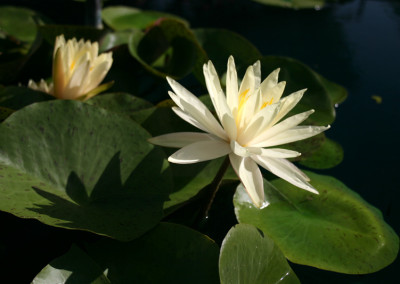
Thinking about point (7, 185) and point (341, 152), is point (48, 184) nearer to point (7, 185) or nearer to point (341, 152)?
point (7, 185)

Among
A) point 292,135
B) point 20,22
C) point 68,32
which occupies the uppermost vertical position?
point 292,135

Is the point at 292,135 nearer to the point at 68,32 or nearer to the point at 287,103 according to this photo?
the point at 287,103

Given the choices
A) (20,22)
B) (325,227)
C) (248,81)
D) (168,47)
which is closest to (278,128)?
(248,81)

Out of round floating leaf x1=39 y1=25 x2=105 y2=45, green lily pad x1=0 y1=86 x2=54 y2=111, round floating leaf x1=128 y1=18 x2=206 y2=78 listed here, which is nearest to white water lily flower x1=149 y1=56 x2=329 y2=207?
green lily pad x1=0 y1=86 x2=54 y2=111

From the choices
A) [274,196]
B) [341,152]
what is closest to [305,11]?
[341,152]

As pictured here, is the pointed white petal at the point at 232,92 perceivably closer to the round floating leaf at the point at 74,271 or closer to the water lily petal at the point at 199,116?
the water lily petal at the point at 199,116

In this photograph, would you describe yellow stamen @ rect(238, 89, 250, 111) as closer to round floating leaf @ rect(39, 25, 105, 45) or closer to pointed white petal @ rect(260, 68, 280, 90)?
pointed white petal @ rect(260, 68, 280, 90)
